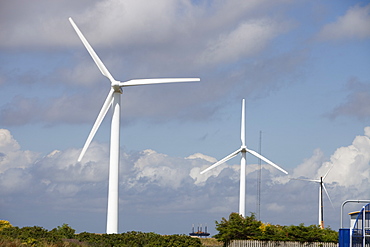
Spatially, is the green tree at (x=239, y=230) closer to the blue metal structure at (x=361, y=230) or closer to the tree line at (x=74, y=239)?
the tree line at (x=74, y=239)

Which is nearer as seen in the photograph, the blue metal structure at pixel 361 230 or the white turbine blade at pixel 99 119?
the blue metal structure at pixel 361 230

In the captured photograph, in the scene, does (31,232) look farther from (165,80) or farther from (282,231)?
(282,231)

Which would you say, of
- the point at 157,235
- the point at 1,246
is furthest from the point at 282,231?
the point at 1,246

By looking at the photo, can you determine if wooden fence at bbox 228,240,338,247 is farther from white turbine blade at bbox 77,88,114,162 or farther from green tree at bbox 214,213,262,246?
white turbine blade at bbox 77,88,114,162

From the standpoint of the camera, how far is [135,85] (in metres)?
59.6

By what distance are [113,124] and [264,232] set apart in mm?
21384

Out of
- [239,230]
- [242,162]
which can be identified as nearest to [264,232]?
[239,230]

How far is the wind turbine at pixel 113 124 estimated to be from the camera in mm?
55219

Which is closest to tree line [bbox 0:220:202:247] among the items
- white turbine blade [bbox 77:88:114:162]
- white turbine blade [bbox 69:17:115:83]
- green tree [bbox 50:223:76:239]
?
green tree [bbox 50:223:76:239]

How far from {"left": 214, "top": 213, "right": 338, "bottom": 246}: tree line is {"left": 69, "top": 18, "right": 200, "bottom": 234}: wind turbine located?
54.2 ft

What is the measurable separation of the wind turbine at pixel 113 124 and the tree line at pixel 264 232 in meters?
16.5

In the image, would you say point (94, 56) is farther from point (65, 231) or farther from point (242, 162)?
point (242, 162)

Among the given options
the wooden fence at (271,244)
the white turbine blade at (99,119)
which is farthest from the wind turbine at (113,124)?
the wooden fence at (271,244)

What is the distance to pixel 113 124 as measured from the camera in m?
56.6
